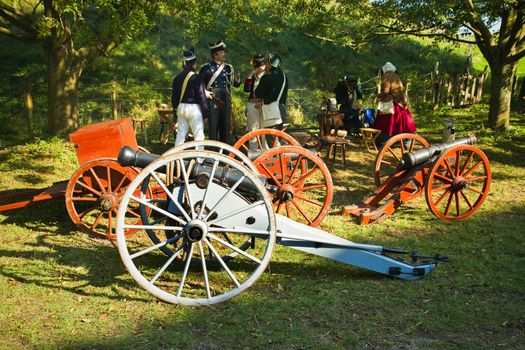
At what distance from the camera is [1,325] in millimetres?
3842

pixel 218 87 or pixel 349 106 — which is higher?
pixel 218 87

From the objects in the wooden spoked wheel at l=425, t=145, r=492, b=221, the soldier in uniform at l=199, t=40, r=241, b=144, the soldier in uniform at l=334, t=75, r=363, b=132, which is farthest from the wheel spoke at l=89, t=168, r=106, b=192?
the soldier in uniform at l=334, t=75, r=363, b=132

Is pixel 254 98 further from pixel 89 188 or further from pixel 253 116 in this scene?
pixel 89 188

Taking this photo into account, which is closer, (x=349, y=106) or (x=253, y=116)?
(x=253, y=116)

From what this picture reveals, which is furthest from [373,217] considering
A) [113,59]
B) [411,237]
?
[113,59]

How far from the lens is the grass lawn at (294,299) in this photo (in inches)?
146

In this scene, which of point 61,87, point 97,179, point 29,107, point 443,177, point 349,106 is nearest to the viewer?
point 97,179

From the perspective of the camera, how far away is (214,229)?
13.4 feet

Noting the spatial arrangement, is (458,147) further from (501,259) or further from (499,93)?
(499,93)

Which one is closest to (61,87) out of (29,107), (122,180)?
(29,107)

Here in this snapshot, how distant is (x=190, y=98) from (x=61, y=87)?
3.88 metres

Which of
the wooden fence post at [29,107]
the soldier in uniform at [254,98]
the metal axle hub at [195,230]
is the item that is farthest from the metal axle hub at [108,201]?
the wooden fence post at [29,107]

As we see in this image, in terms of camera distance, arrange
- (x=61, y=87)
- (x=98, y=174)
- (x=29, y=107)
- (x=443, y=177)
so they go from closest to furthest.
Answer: (x=98, y=174), (x=443, y=177), (x=61, y=87), (x=29, y=107)

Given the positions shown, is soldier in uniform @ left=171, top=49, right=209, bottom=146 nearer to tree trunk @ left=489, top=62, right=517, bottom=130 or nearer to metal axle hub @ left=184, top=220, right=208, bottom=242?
metal axle hub @ left=184, top=220, right=208, bottom=242
